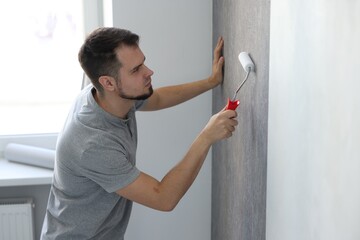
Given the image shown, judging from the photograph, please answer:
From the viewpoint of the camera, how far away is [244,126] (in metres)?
1.76

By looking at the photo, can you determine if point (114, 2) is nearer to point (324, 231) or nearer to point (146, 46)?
point (146, 46)

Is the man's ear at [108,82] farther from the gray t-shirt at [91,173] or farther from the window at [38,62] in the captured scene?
the window at [38,62]

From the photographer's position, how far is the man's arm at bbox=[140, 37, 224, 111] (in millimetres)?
2045

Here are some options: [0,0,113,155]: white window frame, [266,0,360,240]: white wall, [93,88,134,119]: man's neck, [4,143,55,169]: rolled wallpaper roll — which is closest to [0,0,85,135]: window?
[0,0,113,155]: white window frame

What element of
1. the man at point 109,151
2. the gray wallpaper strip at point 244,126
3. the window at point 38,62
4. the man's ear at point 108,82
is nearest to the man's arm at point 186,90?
the gray wallpaper strip at point 244,126

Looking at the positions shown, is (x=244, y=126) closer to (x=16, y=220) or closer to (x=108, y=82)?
(x=108, y=82)

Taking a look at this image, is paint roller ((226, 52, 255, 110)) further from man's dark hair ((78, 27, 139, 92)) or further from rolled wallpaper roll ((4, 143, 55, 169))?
rolled wallpaper roll ((4, 143, 55, 169))

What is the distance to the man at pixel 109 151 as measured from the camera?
1.65m

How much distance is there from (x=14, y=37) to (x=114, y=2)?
59 cm

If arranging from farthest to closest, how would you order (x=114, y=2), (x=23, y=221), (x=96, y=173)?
(x=23, y=221) → (x=114, y=2) → (x=96, y=173)

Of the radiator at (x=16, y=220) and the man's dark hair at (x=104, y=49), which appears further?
the radiator at (x=16, y=220)

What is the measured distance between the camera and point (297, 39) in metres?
1.23

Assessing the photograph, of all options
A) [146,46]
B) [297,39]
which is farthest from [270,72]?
[146,46]

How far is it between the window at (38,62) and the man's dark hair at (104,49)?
964 millimetres
